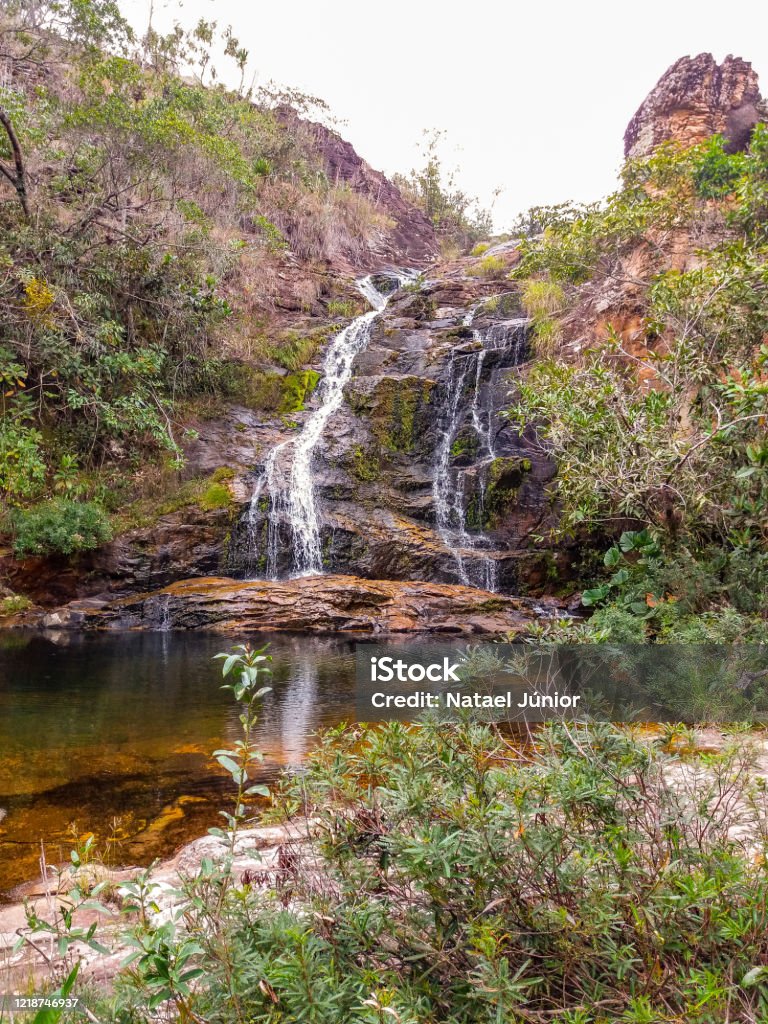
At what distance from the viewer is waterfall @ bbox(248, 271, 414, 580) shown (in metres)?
13.1

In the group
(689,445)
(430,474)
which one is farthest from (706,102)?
(689,445)

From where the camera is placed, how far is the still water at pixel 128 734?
3.75m

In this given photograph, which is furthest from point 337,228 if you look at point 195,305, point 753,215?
point 753,215

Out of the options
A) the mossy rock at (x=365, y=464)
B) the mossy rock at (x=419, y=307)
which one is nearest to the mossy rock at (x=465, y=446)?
the mossy rock at (x=365, y=464)

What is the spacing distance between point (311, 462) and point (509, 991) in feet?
44.3

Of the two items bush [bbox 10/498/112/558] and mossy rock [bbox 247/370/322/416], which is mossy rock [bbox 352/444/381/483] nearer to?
mossy rock [bbox 247/370/322/416]

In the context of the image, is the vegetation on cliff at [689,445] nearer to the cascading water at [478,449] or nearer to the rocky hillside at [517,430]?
the rocky hillside at [517,430]

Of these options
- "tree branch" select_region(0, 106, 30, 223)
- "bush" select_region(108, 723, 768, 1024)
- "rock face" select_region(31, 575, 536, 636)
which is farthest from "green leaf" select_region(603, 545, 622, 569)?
"tree branch" select_region(0, 106, 30, 223)

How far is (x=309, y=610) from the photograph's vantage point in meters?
10.7

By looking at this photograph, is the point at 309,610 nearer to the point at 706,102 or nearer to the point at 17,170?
the point at 17,170

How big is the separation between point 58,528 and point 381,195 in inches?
963

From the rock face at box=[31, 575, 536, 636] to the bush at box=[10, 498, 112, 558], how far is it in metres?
1.19

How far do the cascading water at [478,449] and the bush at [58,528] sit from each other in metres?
6.96

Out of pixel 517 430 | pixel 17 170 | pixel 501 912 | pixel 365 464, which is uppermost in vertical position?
pixel 17 170
